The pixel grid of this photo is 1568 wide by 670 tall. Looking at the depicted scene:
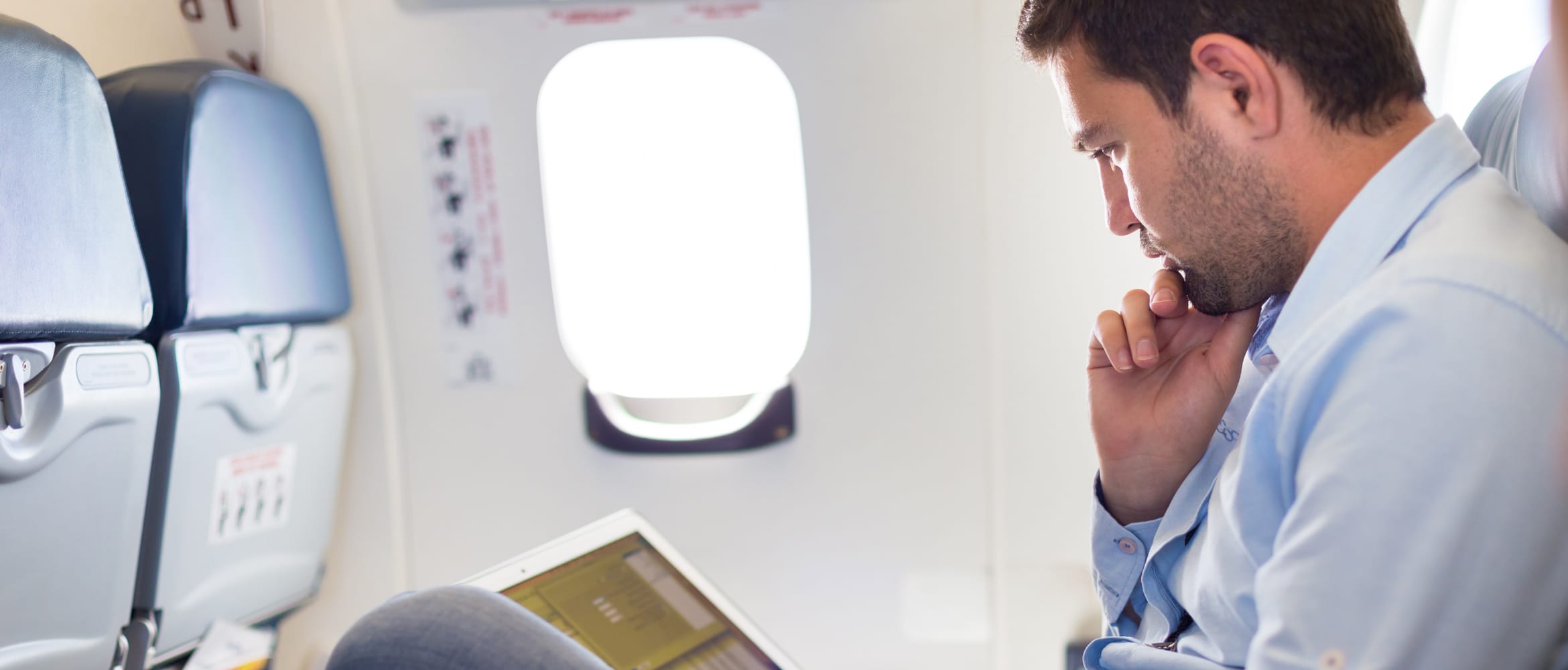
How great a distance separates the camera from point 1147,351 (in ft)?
4.34

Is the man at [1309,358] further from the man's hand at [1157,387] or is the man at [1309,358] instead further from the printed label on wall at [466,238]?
the printed label on wall at [466,238]

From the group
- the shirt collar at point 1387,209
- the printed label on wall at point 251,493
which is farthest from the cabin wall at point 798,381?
the shirt collar at point 1387,209

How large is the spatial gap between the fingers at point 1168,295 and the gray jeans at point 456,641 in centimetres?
91

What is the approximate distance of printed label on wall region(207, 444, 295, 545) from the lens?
6.27ft

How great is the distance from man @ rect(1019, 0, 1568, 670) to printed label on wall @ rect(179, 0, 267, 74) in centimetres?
168

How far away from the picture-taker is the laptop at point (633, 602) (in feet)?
5.14

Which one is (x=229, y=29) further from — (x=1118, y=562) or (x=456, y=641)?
(x=1118, y=562)

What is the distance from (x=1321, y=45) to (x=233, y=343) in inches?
70.8

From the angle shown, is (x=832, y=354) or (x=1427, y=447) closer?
(x=1427, y=447)

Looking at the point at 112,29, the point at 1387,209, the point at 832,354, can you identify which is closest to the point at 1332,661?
the point at 1387,209

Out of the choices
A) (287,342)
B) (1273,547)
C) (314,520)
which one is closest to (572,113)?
(287,342)

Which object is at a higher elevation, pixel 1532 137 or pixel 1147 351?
pixel 1532 137

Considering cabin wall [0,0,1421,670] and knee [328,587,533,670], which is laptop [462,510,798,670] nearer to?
cabin wall [0,0,1421,670]

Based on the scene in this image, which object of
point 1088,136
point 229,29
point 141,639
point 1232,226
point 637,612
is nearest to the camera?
point 1232,226
